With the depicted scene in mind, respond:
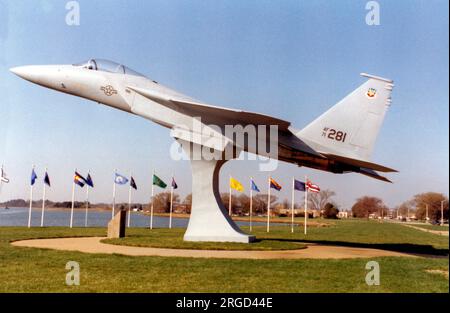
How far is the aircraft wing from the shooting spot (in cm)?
1438

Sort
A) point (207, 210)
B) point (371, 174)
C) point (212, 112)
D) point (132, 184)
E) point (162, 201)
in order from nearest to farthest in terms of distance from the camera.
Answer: point (212, 112) → point (371, 174) → point (207, 210) → point (132, 184) → point (162, 201)

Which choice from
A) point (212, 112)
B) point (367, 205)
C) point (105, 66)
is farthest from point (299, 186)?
point (367, 205)

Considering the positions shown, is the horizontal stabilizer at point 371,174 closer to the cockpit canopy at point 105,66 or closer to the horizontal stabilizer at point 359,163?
the horizontal stabilizer at point 359,163

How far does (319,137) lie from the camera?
15.6m

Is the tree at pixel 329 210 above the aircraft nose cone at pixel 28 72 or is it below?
below

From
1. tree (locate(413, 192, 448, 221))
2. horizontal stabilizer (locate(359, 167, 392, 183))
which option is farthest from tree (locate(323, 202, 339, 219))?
horizontal stabilizer (locate(359, 167, 392, 183))

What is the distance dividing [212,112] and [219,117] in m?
0.47

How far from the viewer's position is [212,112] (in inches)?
595

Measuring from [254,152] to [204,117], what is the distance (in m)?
2.52

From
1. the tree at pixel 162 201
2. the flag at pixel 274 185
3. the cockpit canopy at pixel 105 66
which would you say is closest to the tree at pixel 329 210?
the tree at pixel 162 201

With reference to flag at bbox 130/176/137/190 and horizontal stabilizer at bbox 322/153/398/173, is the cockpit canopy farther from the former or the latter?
flag at bbox 130/176/137/190

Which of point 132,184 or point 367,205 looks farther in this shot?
point 367,205

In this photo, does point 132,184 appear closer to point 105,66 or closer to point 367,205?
point 105,66

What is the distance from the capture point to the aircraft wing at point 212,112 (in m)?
14.4
